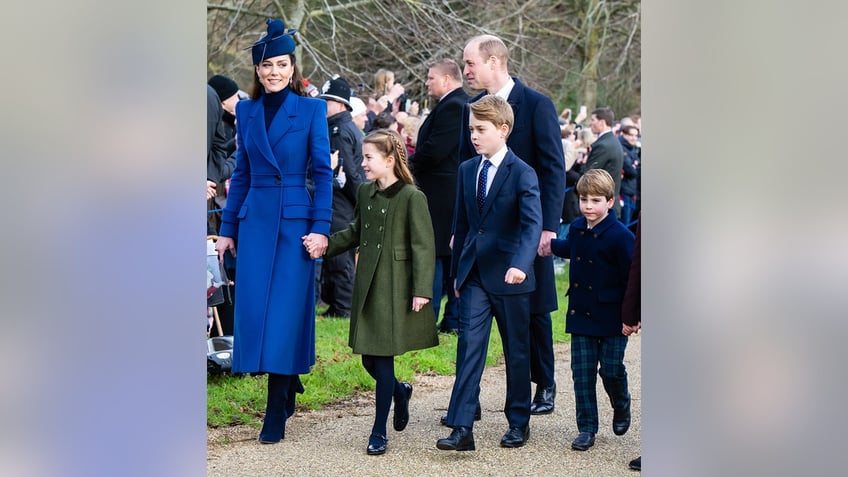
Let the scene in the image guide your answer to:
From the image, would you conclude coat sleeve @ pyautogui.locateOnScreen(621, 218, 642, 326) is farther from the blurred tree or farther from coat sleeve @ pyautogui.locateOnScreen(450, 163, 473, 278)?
the blurred tree

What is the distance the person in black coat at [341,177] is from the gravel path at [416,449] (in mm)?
2645

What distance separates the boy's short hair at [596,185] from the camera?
19.8ft

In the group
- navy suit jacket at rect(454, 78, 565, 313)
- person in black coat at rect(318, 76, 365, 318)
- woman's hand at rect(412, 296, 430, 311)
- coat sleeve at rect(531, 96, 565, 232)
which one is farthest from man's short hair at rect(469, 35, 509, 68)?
person in black coat at rect(318, 76, 365, 318)

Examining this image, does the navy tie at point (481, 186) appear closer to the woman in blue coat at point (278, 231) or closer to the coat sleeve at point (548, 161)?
the coat sleeve at point (548, 161)

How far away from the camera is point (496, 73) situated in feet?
21.5

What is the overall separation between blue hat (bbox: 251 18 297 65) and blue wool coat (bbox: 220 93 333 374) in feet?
0.82

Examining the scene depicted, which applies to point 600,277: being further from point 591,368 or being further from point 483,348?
point 483,348

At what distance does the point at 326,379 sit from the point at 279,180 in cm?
215

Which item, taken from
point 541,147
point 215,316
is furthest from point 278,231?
point 215,316

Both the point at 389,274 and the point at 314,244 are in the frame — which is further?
the point at 314,244

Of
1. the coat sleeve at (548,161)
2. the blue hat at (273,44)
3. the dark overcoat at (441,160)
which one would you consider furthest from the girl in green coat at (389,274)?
the dark overcoat at (441,160)

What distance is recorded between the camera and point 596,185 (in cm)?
604
